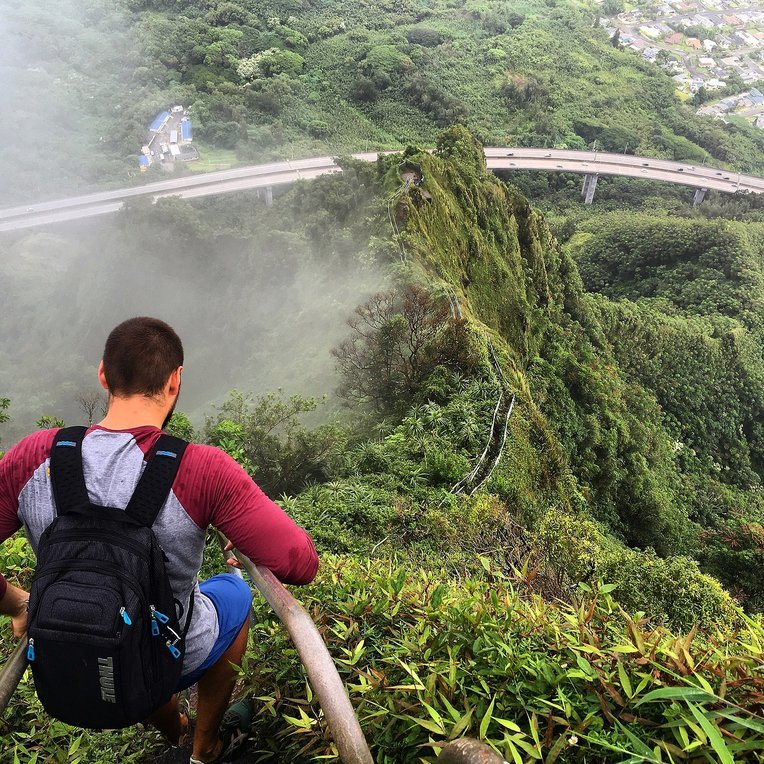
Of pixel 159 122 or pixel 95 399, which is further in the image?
pixel 159 122

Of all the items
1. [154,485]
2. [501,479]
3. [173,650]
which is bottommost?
[501,479]

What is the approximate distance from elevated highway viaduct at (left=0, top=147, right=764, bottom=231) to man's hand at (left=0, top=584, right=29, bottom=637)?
1524 inches

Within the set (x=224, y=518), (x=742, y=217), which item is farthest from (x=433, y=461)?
(x=742, y=217)

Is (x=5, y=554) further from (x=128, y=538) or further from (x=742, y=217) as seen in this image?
(x=742, y=217)

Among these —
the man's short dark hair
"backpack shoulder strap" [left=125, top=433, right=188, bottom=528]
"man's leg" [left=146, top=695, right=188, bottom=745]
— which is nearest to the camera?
"backpack shoulder strap" [left=125, top=433, right=188, bottom=528]

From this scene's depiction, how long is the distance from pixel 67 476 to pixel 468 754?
1.66 metres

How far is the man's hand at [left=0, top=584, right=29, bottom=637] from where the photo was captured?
2521mm

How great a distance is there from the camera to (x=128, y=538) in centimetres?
195

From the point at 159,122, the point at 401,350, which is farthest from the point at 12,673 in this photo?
the point at 159,122

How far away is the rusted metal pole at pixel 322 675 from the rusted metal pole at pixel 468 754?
28 centimetres

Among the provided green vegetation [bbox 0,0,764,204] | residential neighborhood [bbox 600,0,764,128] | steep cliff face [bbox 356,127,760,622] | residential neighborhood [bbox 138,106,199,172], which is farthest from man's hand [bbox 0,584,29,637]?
residential neighborhood [bbox 600,0,764,128]

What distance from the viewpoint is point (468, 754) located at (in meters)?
1.71

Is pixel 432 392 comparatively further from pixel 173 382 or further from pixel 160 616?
pixel 160 616

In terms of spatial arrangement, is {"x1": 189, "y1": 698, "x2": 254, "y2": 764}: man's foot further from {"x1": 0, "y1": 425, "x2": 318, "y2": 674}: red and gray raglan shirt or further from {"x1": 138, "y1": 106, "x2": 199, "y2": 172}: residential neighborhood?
{"x1": 138, "y1": 106, "x2": 199, "y2": 172}: residential neighborhood
